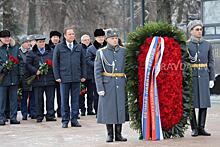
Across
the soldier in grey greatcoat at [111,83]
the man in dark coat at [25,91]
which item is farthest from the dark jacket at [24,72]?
the soldier in grey greatcoat at [111,83]

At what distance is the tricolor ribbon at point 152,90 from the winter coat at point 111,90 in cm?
39

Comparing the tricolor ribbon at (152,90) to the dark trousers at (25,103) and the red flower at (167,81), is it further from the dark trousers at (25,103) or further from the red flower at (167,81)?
the dark trousers at (25,103)

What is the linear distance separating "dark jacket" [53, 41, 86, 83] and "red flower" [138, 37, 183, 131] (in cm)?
242

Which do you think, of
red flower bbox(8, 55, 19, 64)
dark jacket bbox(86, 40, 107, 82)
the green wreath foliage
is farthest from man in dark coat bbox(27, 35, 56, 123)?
the green wreath foliage

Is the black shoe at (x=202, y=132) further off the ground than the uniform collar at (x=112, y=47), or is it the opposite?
the uniform collar at (x=112, y=47)

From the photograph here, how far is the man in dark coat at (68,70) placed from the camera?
39.8 feet

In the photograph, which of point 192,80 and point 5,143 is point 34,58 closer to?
point 5,143

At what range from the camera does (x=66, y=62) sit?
39.9ft

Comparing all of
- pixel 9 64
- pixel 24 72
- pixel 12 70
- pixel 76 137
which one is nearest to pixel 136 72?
pixel 76 137

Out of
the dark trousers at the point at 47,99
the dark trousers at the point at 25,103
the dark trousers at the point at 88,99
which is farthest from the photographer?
the dark trousers at the point at 88,99

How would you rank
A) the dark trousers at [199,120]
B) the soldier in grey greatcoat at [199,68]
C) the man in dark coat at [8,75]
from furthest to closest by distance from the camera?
the man in dark coat at [8,75], the dark trousers at [199,120], the soldier in grey greatcoat at [199,68]

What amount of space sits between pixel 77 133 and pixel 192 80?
2429 mm

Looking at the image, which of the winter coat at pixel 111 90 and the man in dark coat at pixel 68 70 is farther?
the man in dark coat at pixel 68 70

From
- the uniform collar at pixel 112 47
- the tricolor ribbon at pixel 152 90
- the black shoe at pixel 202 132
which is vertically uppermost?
the uniform collar at pixel 112 47
